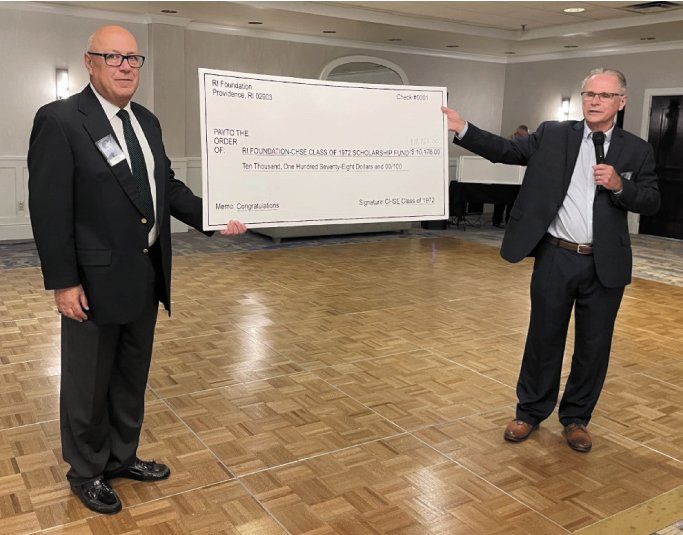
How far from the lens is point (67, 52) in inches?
348

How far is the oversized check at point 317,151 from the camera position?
2721mm

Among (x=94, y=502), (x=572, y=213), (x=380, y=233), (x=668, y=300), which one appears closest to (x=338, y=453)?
(x=94, y=502)

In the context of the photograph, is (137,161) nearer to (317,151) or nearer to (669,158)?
(317,151)

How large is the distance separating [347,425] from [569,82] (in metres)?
10.0

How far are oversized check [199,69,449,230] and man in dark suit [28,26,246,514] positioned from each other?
7.4 inches

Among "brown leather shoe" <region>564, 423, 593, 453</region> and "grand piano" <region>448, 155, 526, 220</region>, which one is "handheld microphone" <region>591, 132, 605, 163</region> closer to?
"brown leather shoe" <region>564, 423, 593, 453</region>

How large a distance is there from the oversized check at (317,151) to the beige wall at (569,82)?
862 centimetres

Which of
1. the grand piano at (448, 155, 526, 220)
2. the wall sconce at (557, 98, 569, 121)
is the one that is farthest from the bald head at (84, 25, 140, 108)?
the wall sconce at (557, 98, 569, 121)

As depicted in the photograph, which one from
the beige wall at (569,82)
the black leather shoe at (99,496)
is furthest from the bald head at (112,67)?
the beige wall at (569,82)

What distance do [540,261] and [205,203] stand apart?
149cm

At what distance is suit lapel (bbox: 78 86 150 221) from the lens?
2336 mm

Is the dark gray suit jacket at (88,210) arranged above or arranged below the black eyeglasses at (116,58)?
below

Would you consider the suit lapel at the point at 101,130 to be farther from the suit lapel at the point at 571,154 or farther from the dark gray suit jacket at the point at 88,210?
the suit lapel at the point at 571,154

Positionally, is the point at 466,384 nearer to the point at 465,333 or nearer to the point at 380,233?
the point at 465,333
